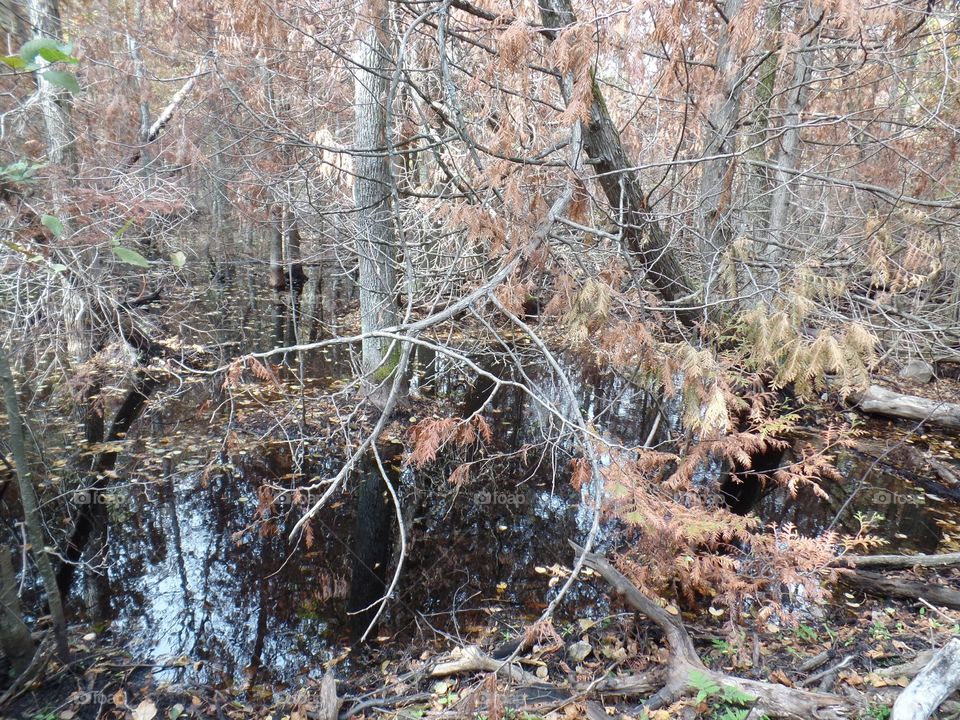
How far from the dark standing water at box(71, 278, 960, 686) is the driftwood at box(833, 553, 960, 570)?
24.3 inches

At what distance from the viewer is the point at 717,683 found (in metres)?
2.88

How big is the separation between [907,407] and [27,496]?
28.2 feet

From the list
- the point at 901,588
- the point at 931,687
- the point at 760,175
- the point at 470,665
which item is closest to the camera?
the point at 931,687

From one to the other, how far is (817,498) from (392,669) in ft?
14.6

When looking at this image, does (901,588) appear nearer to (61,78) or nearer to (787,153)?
(787,153)

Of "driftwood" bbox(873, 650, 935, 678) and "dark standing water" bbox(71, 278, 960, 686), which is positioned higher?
"driftwood" bbox(873, 650, 935, 678)

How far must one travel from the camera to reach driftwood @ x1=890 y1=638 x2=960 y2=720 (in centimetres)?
238

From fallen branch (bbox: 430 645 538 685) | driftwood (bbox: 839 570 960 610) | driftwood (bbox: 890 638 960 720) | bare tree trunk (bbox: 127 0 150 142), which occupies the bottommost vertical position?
fallen branch (bbox: 430 645 538 685)

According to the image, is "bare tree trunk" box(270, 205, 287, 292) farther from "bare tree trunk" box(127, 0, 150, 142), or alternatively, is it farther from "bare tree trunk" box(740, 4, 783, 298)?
"bare tree trunk" box(740, 4, 783, 298)

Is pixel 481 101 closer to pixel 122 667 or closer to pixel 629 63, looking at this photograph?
pixel 629 63

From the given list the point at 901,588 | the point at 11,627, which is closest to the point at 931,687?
the point at 901,588

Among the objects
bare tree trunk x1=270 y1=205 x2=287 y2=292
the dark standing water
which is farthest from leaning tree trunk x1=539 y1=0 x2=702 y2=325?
bare tree trunk x1=270 y1=205 x2=287 y2=292

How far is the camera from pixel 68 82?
1136 millimetres

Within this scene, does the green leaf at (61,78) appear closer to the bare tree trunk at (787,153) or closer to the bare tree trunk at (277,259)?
the bare tree trunk at (787,153)
